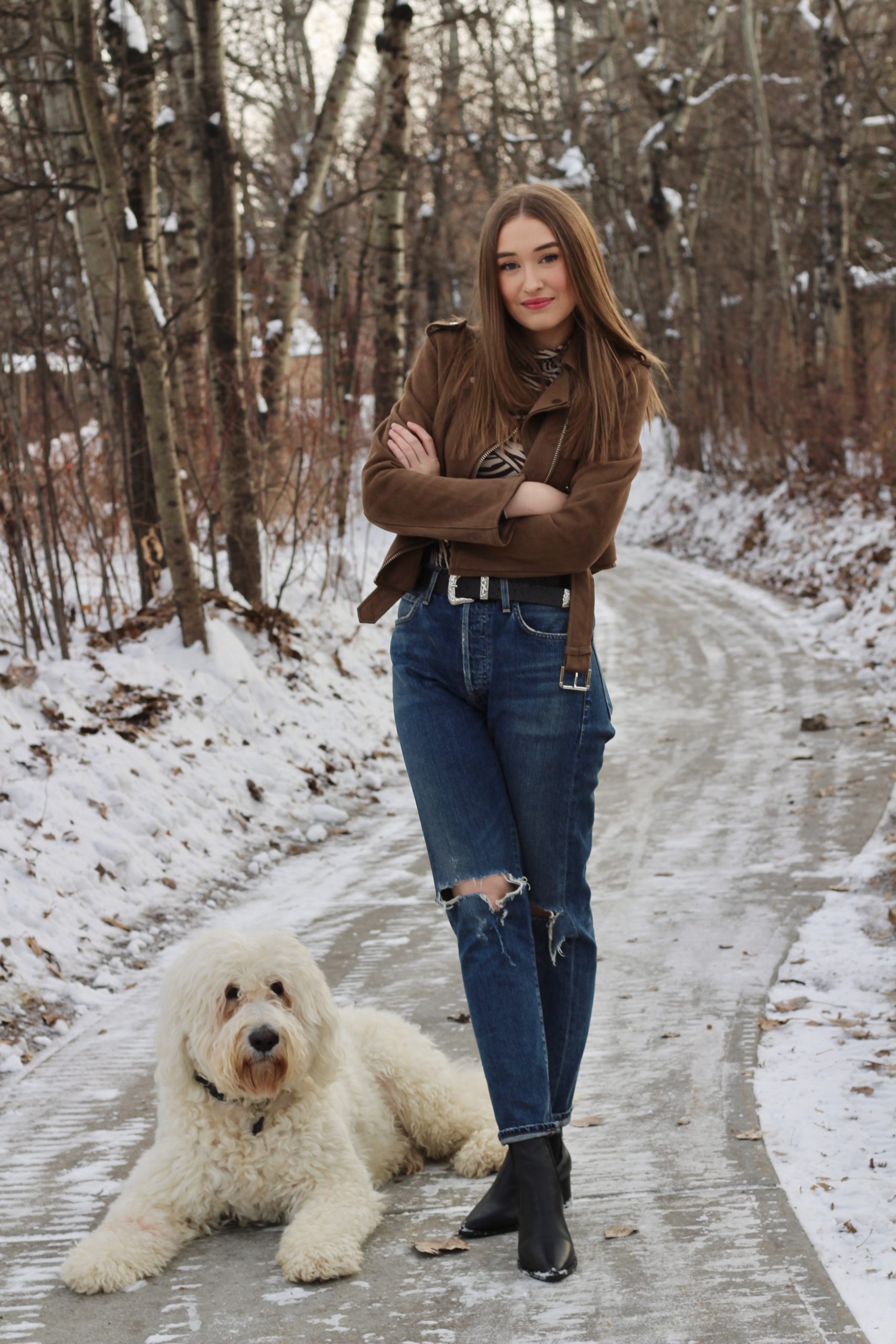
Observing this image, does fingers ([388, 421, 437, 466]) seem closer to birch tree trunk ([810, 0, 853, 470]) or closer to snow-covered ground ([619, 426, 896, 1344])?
snow-covered ground ([619, 426, 896, 1344])

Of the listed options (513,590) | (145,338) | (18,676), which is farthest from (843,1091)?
(145,338)

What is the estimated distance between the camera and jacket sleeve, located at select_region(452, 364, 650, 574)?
9.46 ft

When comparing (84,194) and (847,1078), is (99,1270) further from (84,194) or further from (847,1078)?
(84,194)

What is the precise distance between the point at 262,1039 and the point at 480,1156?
853 mm

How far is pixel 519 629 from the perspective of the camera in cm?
294

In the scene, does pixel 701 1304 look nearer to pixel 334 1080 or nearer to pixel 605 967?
pixel 334 1080

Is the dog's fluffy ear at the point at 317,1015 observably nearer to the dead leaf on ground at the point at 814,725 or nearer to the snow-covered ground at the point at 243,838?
the snow-covered ground at the point at 243,838

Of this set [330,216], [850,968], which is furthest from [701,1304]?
Result: [330,216]

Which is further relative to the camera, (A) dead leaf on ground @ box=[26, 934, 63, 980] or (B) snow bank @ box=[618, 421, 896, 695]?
A: (B) snow bank @ box=[618, 421, 896, 695]

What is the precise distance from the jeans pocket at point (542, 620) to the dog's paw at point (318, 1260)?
1.46 m

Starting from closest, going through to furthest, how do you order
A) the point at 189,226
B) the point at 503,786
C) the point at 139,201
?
the point at 503,786
the point at 139,201
the point at 189,226

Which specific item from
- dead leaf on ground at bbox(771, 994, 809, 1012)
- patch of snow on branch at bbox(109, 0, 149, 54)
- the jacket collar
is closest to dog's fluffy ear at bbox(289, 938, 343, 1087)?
the jacket collar

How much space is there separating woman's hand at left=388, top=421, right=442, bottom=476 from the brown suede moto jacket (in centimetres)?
2

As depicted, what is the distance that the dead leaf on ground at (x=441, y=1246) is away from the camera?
3035 mm
